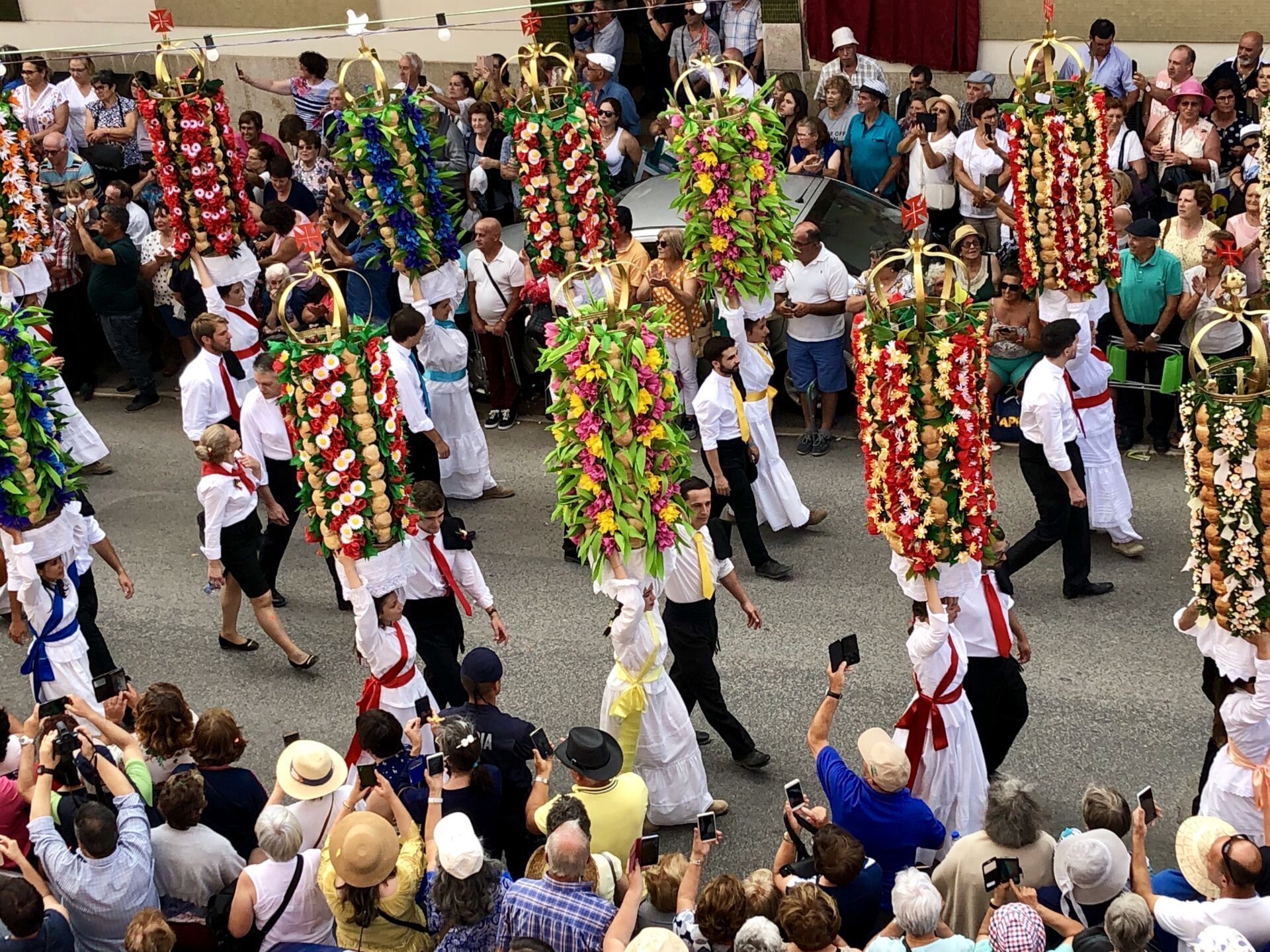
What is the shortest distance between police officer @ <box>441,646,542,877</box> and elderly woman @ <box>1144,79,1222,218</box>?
315 inches

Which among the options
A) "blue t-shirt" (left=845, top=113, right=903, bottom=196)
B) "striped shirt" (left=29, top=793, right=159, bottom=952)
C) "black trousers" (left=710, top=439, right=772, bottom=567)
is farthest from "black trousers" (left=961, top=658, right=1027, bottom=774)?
"blue t-shirt" (left=845, top=113, right=903, bottom=196)

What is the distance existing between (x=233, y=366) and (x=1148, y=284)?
6407 mm

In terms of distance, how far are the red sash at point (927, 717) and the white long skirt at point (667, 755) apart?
1171 millimetres

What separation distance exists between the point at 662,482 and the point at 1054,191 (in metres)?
3.75

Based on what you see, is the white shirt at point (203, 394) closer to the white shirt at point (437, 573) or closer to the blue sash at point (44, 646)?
the blue sash at point (44, 646)

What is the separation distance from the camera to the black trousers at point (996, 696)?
816 centimetres

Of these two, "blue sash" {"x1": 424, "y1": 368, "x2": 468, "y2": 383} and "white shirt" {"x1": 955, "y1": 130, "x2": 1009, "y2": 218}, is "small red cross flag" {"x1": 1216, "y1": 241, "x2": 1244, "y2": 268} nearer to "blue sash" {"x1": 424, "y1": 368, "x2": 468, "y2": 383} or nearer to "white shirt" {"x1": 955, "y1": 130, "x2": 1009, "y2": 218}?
"white shirt" {"x1": 955, "y1": 130, "x2": 1009, "y2": 218}

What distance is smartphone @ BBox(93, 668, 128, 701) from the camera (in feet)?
25.5

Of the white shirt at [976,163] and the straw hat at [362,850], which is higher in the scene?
the white shirt at [976,163]

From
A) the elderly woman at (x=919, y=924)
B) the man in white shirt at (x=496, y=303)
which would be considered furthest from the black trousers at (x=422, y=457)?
the elderly woman at (x=919, y=924)

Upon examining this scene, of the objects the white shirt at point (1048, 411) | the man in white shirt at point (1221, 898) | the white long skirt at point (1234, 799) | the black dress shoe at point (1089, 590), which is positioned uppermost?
the white shirt at point (1048, 411)

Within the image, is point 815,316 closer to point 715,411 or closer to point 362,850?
point 715,411

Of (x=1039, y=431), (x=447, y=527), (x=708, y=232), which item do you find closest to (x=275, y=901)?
(x=447, y=527)

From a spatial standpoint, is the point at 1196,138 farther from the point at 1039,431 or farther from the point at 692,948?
the point at 692,948
